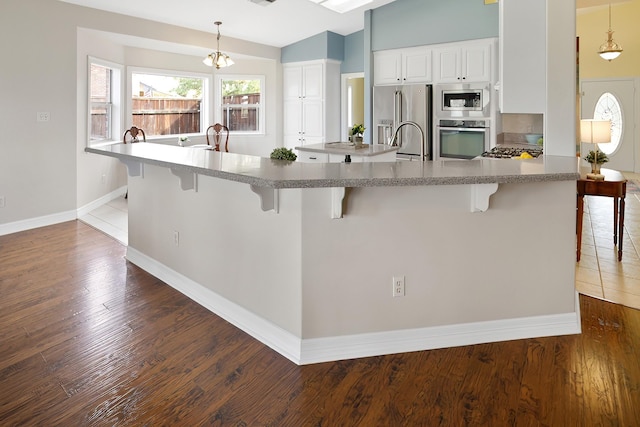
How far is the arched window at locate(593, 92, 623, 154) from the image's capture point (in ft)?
31.1

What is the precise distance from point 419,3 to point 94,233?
5020 mm

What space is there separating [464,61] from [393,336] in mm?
4644

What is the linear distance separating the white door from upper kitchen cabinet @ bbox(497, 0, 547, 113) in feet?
25.6

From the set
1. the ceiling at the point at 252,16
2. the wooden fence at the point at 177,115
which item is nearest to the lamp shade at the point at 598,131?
the ceiling at the point at 252,16

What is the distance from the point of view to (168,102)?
7.90 metres

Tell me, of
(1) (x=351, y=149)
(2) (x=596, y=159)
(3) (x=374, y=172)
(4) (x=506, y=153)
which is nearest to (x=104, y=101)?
(1) (x=351, y=149)

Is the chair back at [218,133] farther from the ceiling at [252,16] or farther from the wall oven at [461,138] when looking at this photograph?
the wall oven at [461,138]

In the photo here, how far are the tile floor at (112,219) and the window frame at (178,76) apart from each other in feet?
4.81

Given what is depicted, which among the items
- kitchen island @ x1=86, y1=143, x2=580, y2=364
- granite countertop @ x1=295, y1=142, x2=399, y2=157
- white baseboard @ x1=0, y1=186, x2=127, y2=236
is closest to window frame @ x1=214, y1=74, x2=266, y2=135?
white baseboard @ x1=0, y1=186, x2=127, y2=236

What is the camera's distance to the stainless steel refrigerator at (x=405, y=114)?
639 centimetres

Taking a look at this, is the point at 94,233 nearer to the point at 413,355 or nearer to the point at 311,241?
the point at 311,241

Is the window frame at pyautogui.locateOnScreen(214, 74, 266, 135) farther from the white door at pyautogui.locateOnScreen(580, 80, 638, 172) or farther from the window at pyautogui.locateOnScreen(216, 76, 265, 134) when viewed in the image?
the white door at pyautogui.locateOnScreen(580, 80, 638, 172)

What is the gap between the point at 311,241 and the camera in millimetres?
2316

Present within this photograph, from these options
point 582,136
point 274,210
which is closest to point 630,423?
point 274,210
